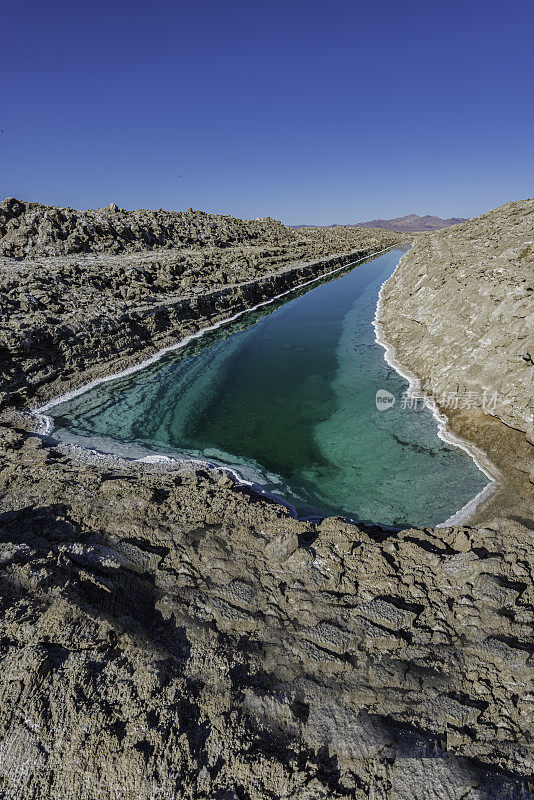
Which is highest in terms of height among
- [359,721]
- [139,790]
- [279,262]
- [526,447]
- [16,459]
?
[279,262]

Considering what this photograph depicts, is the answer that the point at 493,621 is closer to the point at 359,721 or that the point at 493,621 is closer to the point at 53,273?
the point at 359,721

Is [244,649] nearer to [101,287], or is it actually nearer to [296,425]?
[296,425]

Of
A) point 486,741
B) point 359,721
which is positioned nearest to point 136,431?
point 359,721
